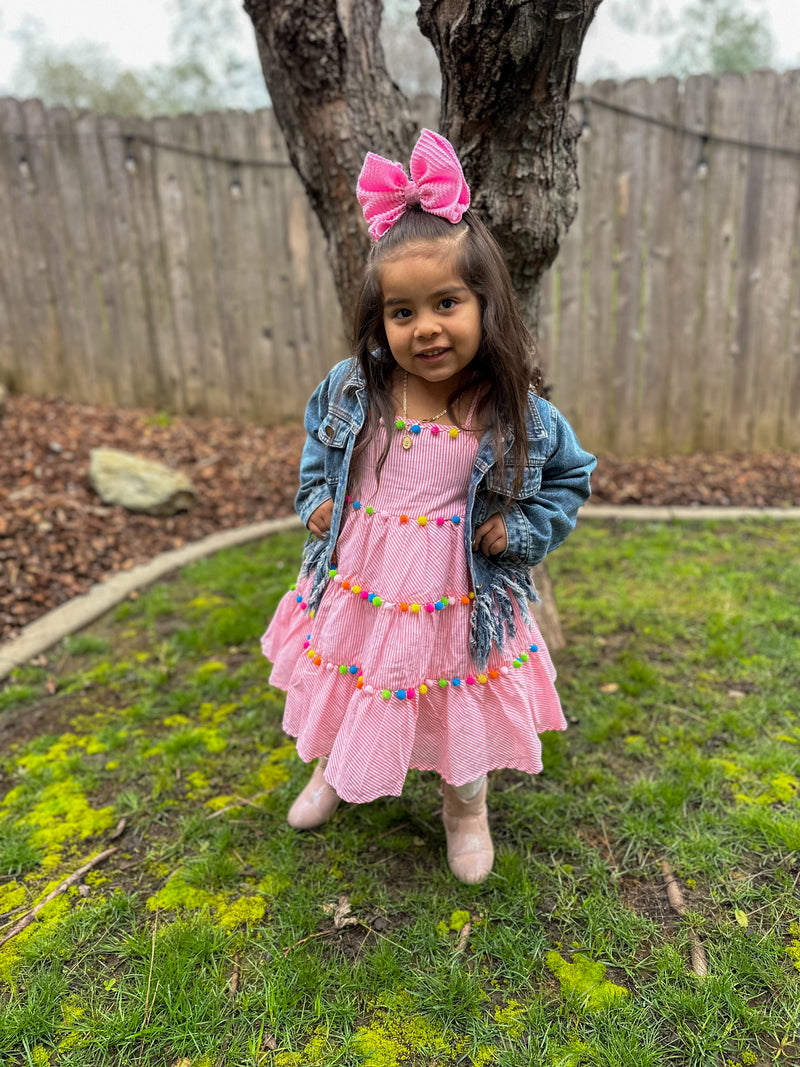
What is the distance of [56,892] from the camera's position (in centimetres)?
192

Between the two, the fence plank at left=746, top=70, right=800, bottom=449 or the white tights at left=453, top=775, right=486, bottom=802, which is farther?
the fence plank at left=746, top=70, right=800, bottom=449

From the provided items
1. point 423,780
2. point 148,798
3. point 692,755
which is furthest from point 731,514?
point 148,798

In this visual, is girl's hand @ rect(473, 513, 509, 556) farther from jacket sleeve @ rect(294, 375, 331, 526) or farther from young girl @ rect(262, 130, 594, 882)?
jacket sleeve @ rect(294, 375, 331, 526)

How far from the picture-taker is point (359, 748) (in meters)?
1.76

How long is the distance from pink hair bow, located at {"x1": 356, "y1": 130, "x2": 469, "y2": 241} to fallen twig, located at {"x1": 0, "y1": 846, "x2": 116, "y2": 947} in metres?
1.78

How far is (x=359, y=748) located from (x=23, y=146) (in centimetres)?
598

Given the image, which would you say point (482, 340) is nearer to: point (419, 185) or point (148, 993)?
point (419, 185)

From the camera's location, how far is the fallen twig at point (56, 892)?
5.94 ft

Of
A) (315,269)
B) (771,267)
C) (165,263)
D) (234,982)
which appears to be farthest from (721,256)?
(234,982)

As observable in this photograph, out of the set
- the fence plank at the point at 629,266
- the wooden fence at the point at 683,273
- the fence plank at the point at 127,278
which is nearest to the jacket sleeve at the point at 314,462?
the wooden fence at the point at 683,273

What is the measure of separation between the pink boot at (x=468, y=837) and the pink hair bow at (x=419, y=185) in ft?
4.73

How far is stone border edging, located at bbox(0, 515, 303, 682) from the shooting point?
10.2 ft

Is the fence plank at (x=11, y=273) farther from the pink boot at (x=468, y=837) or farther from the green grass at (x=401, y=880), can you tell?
the pink boot at (x=468, y=837)

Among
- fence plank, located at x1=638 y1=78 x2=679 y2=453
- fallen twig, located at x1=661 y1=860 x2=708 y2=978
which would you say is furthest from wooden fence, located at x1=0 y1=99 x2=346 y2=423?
fallen twig, located at x1=661 y1=860 x2=708 y2=978
